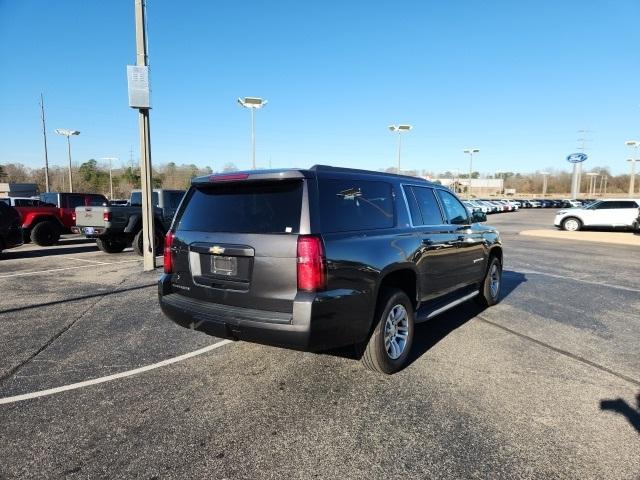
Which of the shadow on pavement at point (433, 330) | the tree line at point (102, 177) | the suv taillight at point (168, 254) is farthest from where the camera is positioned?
the tree line at point (102, 177)

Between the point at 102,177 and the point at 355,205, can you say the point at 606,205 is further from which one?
Answer: the point at 102,177

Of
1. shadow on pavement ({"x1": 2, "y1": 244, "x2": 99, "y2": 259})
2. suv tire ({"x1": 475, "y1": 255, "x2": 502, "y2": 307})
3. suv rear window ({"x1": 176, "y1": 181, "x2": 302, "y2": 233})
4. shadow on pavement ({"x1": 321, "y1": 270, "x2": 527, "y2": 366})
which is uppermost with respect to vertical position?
suv rear window ({"x1": 176, "y1": 181, "x2": 302, "y2": 233})

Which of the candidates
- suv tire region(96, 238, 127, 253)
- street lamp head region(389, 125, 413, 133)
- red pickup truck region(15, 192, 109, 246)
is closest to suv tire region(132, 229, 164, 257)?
suv tire region(96, 238, 127, 253)

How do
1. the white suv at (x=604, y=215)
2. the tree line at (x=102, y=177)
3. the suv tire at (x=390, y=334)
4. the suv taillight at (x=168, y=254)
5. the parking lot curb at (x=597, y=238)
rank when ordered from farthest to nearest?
1. the tree line at (x=102, y=177)
2. the white suv at (x=604, y=215)
3. the parking lot curb at (x=597, y=238)
4. the suv taillight at (x=168, y=254)
5. the suv tire at (x=390, y=334)

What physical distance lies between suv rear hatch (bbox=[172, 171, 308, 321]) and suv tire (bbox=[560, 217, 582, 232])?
24.9 meters

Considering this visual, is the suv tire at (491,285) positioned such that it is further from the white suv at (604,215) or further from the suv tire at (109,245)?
the white suv at (604,215)

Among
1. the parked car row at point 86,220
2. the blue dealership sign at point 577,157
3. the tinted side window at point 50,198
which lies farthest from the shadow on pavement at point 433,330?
the blue dealership sign at point 577,157

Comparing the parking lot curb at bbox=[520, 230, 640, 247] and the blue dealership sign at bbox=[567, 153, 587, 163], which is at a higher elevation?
the blue dealership sign at bbox=[567, 153, 587, 163]

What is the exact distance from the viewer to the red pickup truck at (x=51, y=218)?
14406 millimetres

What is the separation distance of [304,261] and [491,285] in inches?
168

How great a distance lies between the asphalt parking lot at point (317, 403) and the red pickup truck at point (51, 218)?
999cm

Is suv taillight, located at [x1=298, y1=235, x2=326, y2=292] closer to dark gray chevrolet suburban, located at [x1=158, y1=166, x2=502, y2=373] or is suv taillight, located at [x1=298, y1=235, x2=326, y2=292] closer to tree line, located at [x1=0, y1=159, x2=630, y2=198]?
dark gray chevrolet suburban, located at [x1=158, y1=166, x2=502, y2=373]

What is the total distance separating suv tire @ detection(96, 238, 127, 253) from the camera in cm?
1291

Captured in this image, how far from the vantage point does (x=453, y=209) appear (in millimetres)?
5520
